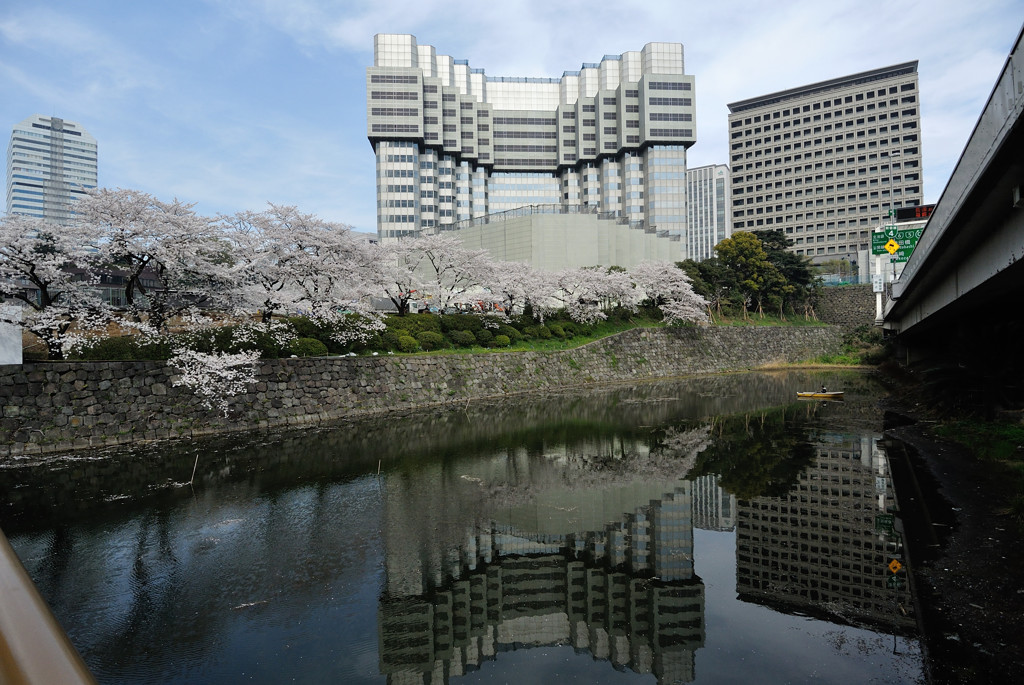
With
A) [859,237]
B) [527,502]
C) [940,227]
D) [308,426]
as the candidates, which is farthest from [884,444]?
[859,237]

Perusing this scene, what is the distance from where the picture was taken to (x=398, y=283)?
37062 millimetres

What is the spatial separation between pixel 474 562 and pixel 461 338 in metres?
26.6

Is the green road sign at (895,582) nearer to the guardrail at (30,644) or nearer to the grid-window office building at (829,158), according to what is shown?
the guardrail at (30,644)

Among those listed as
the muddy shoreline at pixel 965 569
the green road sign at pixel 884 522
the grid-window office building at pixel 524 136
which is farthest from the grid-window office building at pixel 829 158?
the green road sign at pixel 884 522

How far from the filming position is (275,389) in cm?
2277

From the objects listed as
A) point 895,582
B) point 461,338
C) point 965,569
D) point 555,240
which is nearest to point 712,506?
point 895,582

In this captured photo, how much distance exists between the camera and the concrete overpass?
7.63 m

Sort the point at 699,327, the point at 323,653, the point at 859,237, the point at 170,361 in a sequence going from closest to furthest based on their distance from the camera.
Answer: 1. the point at 323,653
2. the point at 170,361
3. the point at 699,327
4. the point at 859,237

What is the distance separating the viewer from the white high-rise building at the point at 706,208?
6334 inches

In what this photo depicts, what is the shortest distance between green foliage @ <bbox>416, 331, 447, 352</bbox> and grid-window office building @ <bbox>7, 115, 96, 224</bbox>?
345ft

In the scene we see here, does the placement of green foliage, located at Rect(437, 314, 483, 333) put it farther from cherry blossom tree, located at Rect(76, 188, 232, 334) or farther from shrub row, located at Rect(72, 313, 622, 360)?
cherry blossom tree, located at Rect(76, 188, 232, 334)

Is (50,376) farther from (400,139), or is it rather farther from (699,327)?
(400,139)

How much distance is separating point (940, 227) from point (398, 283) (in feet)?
96.1

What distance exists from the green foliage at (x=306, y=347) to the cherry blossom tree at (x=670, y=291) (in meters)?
31.0
